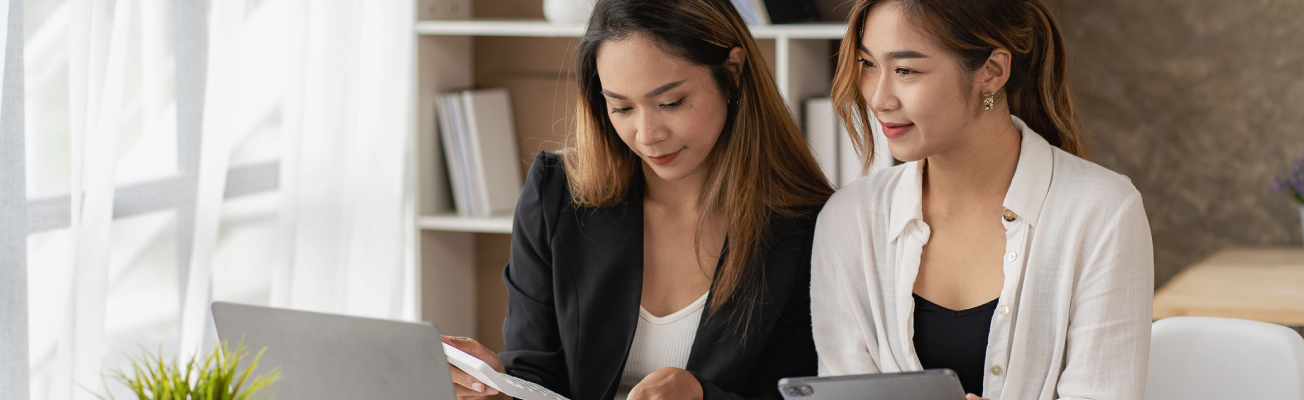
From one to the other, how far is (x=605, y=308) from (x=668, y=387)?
0.78 ft

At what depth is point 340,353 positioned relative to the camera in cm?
91

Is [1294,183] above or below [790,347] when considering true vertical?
above

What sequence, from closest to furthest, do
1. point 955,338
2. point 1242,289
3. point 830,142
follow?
point 955,338, point 1242,289, point 830,142

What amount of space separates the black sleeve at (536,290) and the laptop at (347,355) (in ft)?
1.30

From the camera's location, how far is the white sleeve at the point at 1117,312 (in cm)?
107

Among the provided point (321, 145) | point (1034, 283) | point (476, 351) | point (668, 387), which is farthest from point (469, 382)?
point (321, 145)

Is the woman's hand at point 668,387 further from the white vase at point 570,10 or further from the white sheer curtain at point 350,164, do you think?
the white vase at point 570,10

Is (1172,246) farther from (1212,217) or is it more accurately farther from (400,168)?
(400,168)

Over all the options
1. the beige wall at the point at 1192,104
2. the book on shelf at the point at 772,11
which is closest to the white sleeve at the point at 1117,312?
the book on shelf at the point at 772,11

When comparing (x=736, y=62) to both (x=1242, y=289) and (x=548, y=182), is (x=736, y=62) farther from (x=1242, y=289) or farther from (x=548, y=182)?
(x=1242, y=289)

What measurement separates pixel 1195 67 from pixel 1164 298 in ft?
2.26

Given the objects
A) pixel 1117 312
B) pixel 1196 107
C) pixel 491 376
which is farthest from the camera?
pixel 1196 107

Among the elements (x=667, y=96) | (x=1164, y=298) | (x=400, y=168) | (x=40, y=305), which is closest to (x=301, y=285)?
(x=400, y=168)

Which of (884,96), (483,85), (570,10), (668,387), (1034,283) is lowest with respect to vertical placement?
(668,387)
